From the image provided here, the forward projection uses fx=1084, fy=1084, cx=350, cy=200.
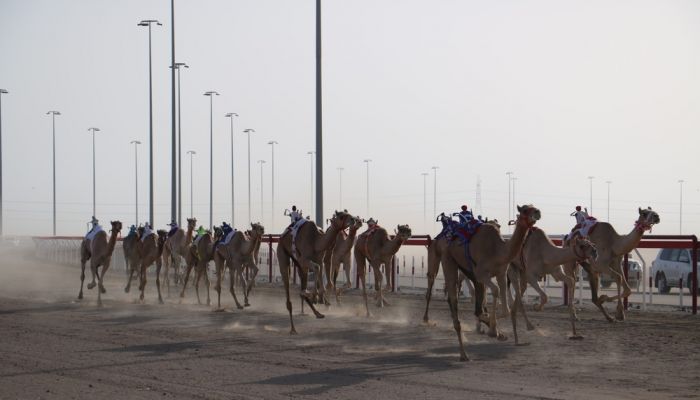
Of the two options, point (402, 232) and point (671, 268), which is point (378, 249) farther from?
point (671, 268)

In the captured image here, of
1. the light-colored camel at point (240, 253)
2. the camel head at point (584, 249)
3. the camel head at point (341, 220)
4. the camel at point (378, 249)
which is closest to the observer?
the camel head at point (584, 249)

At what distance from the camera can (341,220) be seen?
21.4 meters

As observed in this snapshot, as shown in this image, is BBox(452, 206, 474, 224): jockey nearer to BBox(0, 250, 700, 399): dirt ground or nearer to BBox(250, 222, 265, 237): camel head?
BBox(0, 250, 700, 399): dirt ground

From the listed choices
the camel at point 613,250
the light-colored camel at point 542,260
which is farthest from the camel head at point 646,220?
the light-colored camel at point 542,260

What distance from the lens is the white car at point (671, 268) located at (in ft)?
111

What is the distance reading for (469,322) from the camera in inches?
875

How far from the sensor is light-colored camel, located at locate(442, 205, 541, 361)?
1608 cm

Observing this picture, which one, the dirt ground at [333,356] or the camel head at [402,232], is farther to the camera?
the camel head at [402,232]

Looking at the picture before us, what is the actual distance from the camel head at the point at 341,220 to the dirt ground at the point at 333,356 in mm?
2050

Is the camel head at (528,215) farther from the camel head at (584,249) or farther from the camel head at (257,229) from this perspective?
the camel head at (257,229)

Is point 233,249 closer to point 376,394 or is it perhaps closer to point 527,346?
point 527,346

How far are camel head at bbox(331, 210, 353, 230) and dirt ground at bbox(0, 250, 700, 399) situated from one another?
2050 mm

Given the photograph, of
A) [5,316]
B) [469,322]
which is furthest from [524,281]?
[5,316]

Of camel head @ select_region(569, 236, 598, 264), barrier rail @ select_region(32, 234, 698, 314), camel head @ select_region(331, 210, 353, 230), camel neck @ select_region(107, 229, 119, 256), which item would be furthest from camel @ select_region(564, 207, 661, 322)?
camel neck @ select_region(107, 229, 119, 256)
